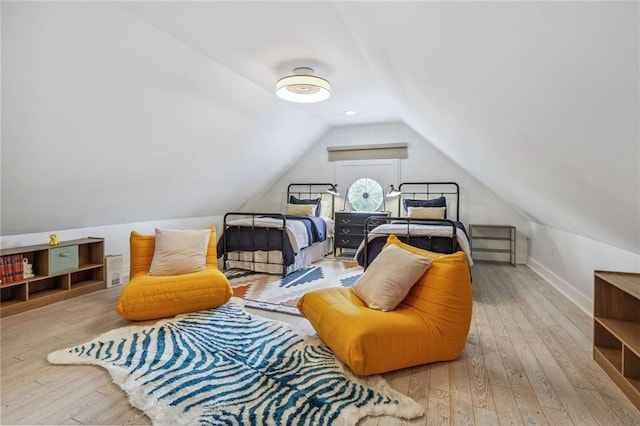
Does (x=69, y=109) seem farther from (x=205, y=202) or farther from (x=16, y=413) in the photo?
(x=205, y=202)

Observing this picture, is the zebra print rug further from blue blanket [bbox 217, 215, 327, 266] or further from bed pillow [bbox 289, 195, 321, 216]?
bed pillow [bbox 289, 195, 321, 216]

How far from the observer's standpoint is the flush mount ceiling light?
10.2 ft

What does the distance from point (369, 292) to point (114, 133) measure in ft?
8.97

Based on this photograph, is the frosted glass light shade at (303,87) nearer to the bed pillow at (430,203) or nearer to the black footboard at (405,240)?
the black footboard at (405,240)

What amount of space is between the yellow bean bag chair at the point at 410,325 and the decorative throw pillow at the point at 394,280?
55 mm

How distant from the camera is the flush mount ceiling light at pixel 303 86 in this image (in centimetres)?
311

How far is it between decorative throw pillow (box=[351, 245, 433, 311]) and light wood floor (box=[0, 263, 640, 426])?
42cm

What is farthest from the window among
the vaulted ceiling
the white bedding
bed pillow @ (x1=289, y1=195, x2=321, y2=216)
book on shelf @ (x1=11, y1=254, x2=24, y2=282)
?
book on shelf @ (x1=11, y1=254, x2=24, y2=282)

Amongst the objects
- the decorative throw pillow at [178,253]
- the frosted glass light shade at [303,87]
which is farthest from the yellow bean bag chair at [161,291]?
the frosted glass light shade at [303,87]

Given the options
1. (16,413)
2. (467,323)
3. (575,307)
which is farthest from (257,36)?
(575,307)

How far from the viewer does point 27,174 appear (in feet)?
9.03

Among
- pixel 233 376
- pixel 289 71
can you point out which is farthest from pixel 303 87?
pixel 233 376

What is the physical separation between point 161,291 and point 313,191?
4.12 m

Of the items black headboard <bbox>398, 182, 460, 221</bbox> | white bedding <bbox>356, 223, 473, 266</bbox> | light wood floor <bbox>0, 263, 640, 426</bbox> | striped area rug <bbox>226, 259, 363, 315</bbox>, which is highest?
black headboard <bbox>398, 182, 460, 221</bbox>
